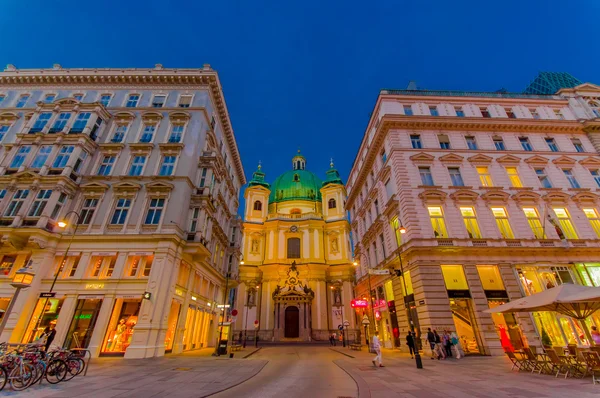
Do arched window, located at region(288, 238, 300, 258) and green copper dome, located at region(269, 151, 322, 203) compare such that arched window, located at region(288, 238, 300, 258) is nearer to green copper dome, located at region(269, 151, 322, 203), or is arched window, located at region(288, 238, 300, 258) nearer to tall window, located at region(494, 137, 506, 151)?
green copper dome, located at region(269, 151, 322, 203)

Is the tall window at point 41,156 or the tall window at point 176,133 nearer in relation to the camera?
the tall window at point 41,156

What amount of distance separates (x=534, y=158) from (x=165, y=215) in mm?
34889

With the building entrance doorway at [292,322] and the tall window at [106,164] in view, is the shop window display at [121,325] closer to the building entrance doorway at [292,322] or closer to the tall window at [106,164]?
the tall window at [106,164]

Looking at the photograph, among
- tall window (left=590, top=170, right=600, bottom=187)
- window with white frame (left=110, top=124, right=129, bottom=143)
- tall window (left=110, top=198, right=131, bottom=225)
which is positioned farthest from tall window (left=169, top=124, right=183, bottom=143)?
tall window (left=590, top=170, right=600, bottom=187)

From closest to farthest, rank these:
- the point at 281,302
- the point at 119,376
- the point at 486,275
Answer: the point at 119,376, the point at 486,275, the point at 281,302

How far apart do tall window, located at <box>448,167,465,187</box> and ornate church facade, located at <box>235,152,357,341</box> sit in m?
28.1

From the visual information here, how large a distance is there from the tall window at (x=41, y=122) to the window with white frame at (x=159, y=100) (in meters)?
9.80

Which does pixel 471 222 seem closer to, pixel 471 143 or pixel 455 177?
pixel 455 177

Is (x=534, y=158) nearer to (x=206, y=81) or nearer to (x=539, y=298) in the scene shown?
(x=539, y=298)

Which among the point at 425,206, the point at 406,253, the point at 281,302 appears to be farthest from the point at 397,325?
Answer: the point at 281,302

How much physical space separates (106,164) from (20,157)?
24.5 feet

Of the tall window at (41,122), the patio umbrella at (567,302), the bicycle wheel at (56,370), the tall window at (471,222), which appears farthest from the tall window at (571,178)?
the tall window at (41,122)

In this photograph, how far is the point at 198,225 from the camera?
24812mm

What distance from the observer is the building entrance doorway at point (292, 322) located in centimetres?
4609
